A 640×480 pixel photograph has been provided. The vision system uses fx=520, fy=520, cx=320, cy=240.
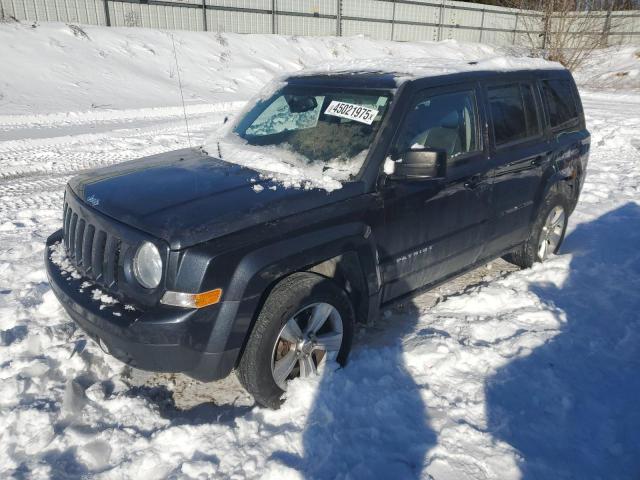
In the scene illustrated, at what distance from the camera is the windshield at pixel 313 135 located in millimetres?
3267

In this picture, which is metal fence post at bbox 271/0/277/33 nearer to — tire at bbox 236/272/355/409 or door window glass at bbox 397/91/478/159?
door window glass at bbox 397/91/478/159

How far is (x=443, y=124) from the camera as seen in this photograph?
12.0 feet

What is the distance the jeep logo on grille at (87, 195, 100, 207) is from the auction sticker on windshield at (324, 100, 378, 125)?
5.21ft

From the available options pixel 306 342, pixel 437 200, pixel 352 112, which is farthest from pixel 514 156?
pixel 306 342

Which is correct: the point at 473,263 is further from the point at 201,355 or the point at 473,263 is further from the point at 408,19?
the point at 408,19

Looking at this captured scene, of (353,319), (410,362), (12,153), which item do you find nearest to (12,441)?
(353,319)

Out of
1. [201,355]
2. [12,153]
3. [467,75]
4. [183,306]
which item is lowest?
[12,153]

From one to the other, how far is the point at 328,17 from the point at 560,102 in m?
21.0

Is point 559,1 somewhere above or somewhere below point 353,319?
above

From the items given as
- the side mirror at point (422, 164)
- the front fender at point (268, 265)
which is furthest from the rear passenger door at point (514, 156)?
the front fender at point (268, 265)

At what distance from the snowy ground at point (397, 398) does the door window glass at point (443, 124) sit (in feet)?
4.40

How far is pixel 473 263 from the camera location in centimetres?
420

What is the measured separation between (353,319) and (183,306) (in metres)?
1.15

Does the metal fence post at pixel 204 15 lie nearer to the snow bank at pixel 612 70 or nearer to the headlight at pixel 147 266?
the snow bank at pixel 612 70
